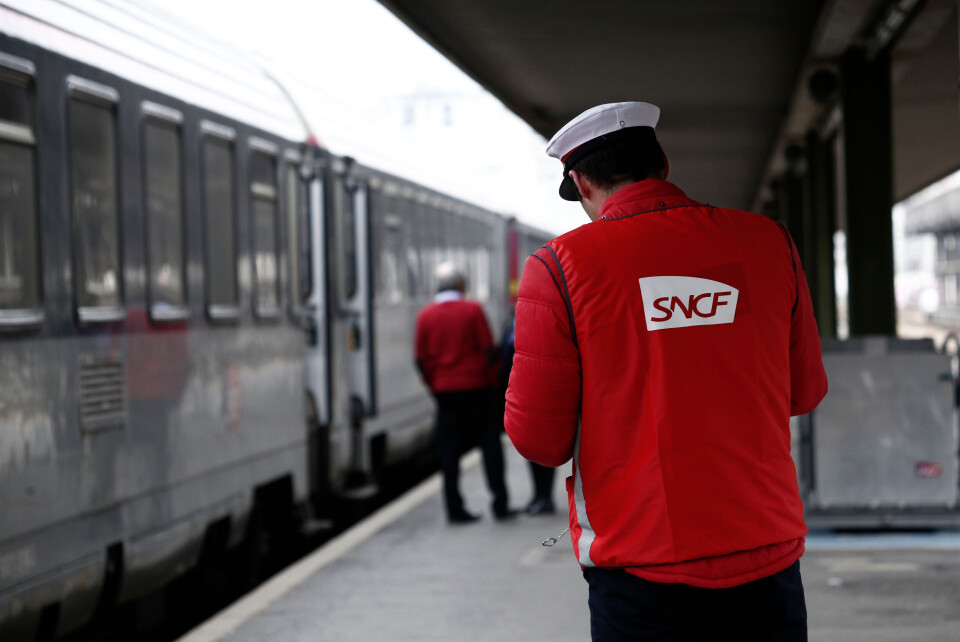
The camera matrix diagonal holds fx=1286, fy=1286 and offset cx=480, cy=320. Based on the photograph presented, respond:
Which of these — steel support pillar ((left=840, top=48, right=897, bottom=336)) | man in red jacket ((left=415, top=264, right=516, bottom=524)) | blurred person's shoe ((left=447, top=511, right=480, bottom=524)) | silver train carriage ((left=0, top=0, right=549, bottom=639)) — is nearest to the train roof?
silver train carriage ((left=0, top=0, right=549, bottom=639))

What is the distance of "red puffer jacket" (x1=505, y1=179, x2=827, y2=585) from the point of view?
2.27 meters

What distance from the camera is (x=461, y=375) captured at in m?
9.12

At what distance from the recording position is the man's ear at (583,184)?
8.37 feet

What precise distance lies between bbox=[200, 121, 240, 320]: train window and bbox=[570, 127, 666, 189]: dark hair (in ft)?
17.7

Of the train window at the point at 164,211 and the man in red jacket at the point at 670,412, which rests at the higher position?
the train window at the point at 164,211

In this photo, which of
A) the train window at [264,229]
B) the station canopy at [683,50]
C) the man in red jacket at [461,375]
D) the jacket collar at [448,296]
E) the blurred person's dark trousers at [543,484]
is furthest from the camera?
the jacket collar at [448,296]

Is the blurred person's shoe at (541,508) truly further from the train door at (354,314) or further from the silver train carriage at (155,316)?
the train door at (354,314)

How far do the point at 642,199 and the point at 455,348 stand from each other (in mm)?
6787

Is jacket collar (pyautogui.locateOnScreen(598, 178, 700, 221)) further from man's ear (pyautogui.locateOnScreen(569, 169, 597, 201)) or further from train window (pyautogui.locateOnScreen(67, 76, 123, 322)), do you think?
train window (pyautogui.locateOnScreen(67, 76, 123, 322))

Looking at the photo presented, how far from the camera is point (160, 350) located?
684cm

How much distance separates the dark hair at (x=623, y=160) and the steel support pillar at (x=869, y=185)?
26.9 ft

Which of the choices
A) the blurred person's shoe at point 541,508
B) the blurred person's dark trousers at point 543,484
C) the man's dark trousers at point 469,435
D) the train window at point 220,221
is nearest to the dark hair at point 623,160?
the train window at point 220,221

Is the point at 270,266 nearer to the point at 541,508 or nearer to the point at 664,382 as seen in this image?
the point at 541,508

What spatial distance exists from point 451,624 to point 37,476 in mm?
1980
